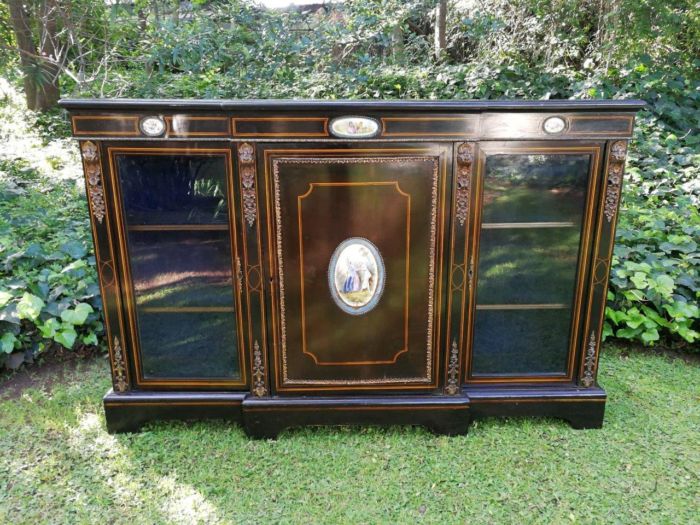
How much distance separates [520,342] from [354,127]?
121cm

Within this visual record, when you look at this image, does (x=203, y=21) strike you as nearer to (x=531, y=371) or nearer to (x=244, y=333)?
(x=244, y=333)

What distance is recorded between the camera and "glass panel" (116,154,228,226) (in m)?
1.97

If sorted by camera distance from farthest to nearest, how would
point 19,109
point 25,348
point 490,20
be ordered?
point 19,109
point 490,20
point 25,348

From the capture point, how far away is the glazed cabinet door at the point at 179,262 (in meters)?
1.97

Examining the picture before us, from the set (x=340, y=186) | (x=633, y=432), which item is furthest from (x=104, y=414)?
(x=633, y=432)

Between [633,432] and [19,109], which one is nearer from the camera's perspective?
[633,432]

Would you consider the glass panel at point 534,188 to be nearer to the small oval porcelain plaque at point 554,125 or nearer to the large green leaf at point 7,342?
the small oval porcelain plaque at point 554,125

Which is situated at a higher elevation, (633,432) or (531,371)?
(531,371)

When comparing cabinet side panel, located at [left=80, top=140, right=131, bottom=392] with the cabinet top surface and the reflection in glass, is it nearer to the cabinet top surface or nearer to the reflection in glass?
the cabinet top surface

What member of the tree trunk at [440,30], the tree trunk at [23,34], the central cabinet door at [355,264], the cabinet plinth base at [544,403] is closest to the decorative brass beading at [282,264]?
the central cabinet door at [355,264]

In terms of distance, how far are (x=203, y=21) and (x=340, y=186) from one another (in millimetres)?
3164

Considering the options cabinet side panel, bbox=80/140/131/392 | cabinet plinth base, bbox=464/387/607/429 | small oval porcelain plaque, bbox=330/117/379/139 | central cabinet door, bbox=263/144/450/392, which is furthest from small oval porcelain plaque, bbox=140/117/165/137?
cabinet plinth base, bbox=464/387/607/429

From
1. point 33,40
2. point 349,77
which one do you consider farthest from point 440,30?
point 33,40

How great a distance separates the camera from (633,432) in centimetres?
226
